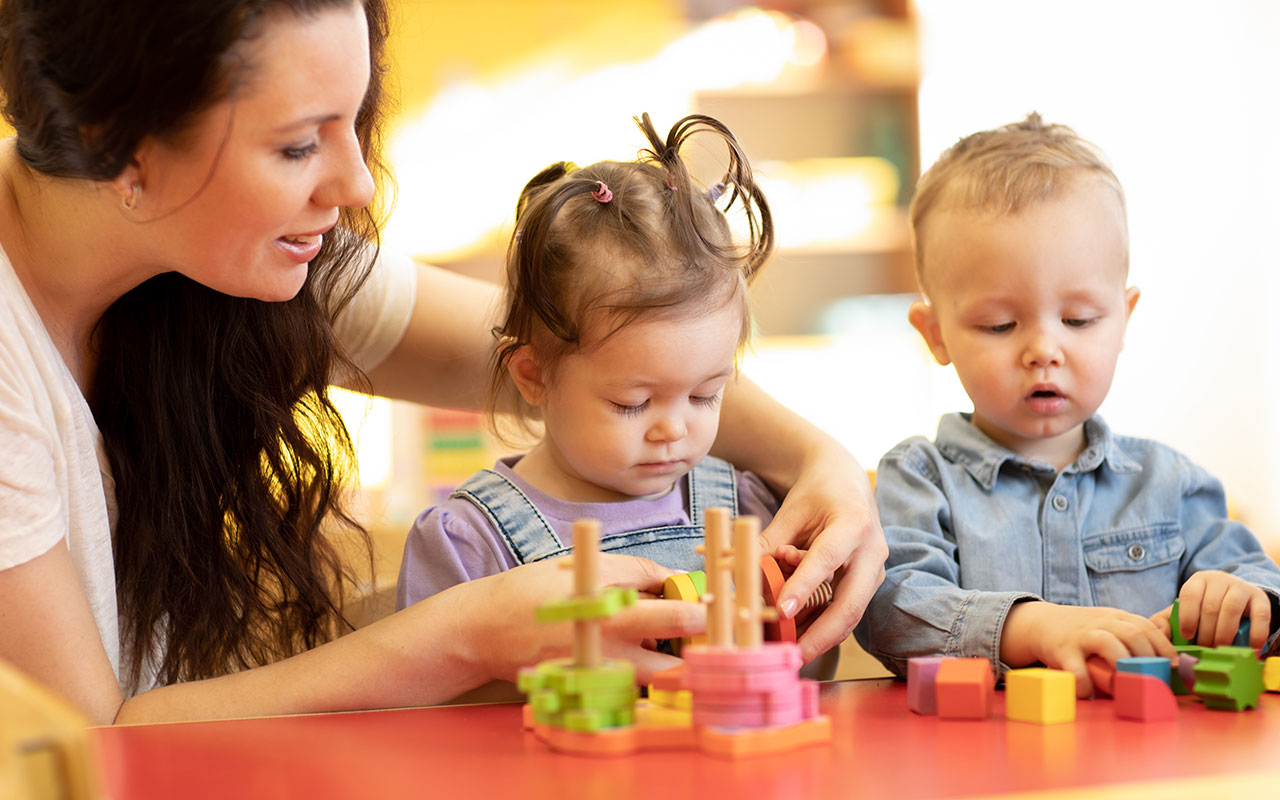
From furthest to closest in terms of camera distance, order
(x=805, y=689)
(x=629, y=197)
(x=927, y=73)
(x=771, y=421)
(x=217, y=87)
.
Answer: (x=927, y=73), (x=771, y=421), (x=629, y=197), (x=217, y=87), (x=805, y=689)

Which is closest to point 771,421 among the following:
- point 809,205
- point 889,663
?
point 889,663

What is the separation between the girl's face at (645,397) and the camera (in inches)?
37.6

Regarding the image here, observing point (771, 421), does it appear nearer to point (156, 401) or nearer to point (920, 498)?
point (920, 498)

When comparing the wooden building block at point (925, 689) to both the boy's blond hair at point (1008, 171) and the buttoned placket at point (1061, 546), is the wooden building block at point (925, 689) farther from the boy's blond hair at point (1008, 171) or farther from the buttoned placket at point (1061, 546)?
the boy's blond hair at point (1008, 171)

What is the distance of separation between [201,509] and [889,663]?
63 cm

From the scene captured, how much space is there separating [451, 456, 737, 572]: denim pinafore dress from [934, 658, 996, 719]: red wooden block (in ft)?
0.95

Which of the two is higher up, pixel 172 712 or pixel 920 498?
pixel 920 498

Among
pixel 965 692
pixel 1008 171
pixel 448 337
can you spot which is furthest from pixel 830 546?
pixel 448 337

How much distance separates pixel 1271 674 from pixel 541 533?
1.84ft

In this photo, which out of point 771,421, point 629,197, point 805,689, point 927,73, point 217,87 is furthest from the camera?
point 927,73

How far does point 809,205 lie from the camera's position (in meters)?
3.71

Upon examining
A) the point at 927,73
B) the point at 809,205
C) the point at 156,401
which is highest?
the point at 927,73

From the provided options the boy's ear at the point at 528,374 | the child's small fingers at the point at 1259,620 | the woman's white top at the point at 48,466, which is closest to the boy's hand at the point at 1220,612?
the child's small fingers at the point at 1259,620

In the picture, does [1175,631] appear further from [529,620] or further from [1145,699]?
[529,620]
